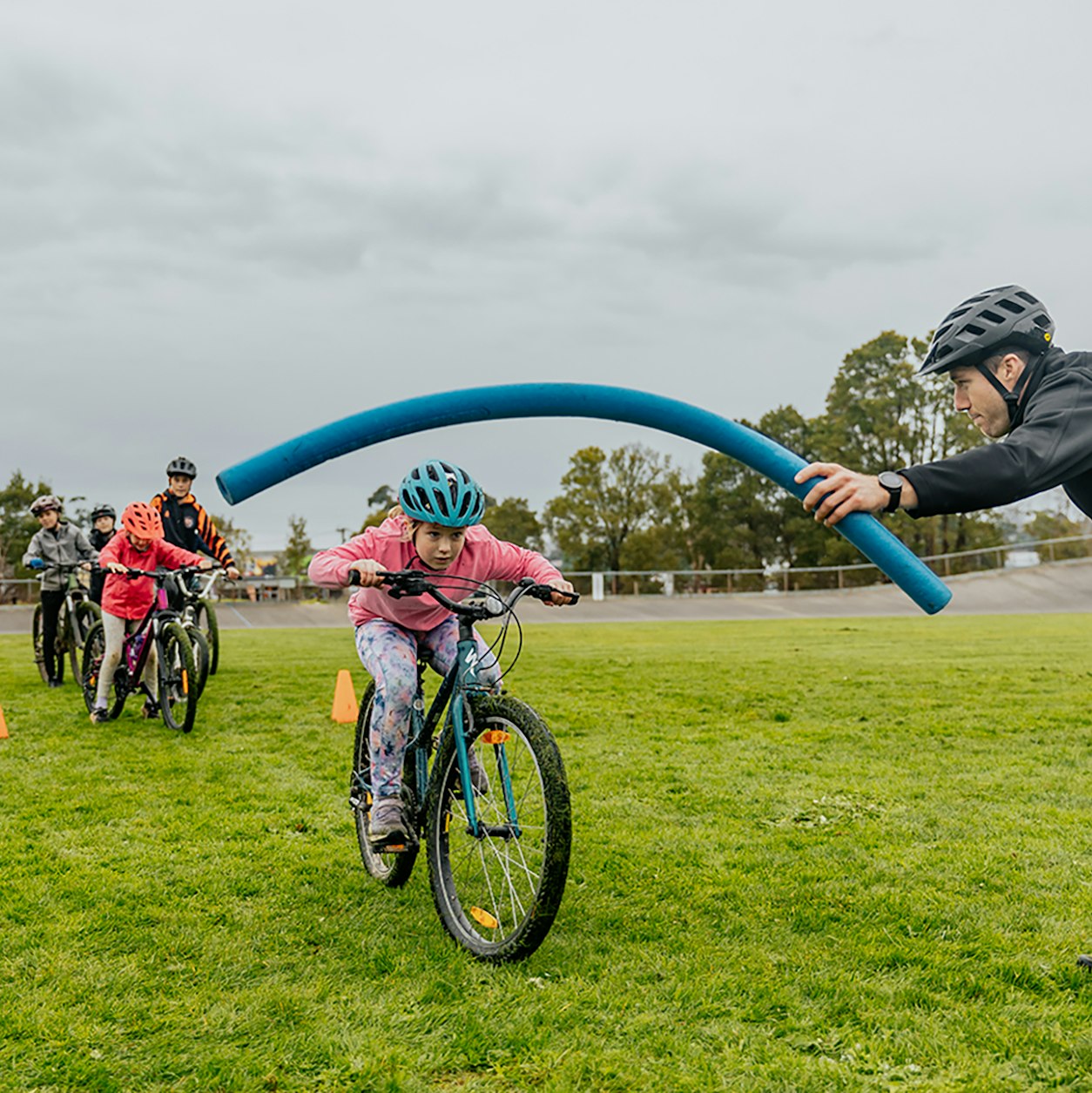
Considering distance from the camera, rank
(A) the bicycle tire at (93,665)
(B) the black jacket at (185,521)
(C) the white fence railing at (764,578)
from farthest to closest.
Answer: (C) the white fence railing at (764,578) → (B) the black jacket at (185,521) → (A) the bicycle tire at (93,665)

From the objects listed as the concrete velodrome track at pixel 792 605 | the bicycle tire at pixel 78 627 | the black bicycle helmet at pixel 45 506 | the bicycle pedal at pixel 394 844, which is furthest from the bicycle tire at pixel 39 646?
the concrete velodrome track at pixel 792 605

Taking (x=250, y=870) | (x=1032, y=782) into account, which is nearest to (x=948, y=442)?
(x=1032, y=782)

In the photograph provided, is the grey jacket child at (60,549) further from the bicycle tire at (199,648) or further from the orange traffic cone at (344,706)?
the orange traffic cone at (344,706)

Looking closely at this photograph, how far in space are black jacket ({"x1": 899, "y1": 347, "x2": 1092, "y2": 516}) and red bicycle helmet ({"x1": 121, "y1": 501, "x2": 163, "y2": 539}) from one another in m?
8.51

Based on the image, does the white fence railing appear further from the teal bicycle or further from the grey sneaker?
the teal bicycle

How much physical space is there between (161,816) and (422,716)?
103 inches

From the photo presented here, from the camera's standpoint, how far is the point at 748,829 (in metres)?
6.23

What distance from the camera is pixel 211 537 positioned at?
1148 centimetres

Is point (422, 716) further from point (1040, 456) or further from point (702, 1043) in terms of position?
point (1040, 456)

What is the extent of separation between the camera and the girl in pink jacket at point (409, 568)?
181 inches

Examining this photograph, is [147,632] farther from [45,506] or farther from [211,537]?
[45,506]

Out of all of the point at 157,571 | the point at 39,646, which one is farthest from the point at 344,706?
the point at 39,646

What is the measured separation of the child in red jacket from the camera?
33.3 feet

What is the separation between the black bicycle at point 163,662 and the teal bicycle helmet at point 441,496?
5.53 m
